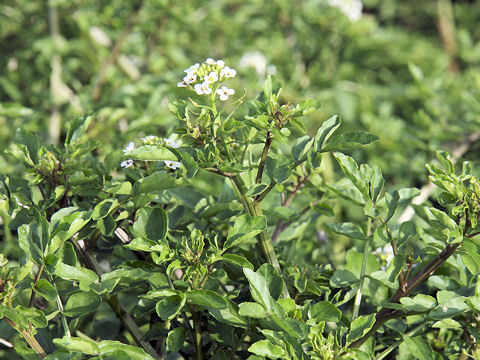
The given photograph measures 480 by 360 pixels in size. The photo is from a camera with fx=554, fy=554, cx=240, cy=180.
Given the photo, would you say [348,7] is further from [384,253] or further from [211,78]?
[211,78]

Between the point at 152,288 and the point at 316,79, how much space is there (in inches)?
63.9

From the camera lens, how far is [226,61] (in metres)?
2.41

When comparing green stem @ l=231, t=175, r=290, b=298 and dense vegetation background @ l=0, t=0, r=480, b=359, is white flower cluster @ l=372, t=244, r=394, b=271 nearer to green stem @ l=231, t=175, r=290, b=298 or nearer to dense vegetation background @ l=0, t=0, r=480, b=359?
green stem @ l=231, t=175, r=290, b=298

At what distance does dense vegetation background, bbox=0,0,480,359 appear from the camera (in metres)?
1.96

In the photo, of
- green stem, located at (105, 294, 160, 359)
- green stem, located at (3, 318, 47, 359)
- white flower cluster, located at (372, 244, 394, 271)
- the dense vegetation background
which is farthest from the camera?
the dense vegetation background

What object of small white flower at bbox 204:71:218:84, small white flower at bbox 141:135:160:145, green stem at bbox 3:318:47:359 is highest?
small white flower at bbox 204:71:218:84

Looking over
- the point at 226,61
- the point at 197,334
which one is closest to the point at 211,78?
the point at 197,334

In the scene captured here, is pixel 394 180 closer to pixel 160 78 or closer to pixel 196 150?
pixel 160 78

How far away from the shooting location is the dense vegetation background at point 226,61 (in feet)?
6.43

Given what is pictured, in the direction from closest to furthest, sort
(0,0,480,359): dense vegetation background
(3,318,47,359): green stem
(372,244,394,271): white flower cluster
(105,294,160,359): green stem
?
(3,318,47,359): green stem → (105,294,160,359): green stem → (372,244,394,271): white flower cluster → (0,0,480,359): dense vegetation background

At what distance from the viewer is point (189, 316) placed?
979 mm

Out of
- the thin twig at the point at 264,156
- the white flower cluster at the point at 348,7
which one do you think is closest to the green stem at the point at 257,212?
the thin twig at the point at 264,156

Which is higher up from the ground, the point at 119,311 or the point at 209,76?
the point at 209,76

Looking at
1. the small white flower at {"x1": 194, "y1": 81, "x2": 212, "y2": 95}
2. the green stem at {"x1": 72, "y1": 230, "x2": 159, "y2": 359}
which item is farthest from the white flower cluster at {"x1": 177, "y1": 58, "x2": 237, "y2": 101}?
the green stem at {"x1": 72, "y1": 230, "x2": 159, "y2": 359}
